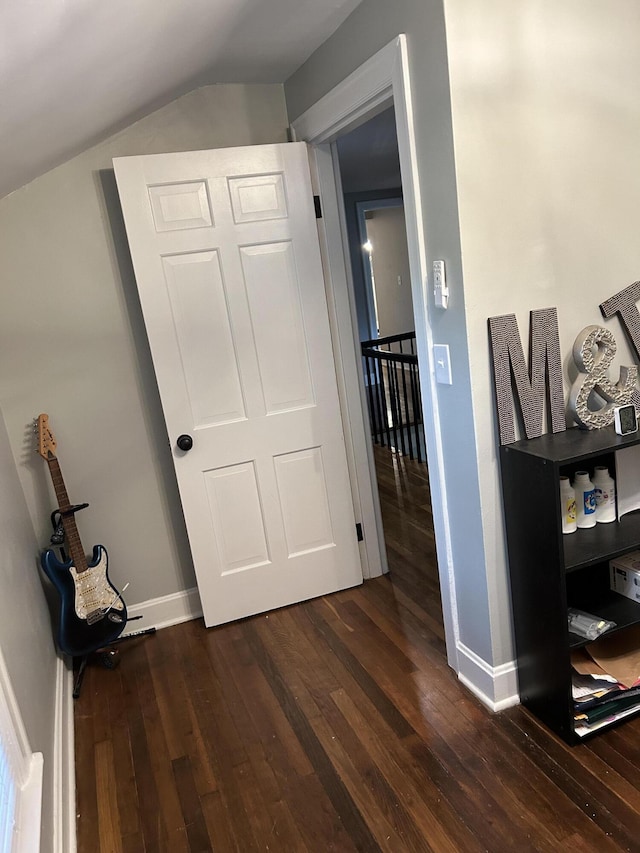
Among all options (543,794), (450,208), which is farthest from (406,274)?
(543,794)

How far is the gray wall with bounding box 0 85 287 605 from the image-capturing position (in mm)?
2486

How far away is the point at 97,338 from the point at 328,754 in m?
1.82

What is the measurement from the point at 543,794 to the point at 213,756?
3.32ft

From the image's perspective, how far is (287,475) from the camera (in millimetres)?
2814

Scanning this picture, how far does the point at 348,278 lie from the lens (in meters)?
2.83

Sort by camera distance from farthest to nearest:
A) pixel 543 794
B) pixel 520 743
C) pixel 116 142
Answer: pixel 116 142 < pixel 520 743 < pixel 543 794

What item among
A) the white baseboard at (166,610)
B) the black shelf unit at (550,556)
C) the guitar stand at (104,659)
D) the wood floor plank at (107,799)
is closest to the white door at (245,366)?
the white baseboard at (166,610)

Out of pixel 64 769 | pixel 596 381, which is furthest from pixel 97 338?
pixel 596 381

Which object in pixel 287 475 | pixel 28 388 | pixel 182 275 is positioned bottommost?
pixel 287 475

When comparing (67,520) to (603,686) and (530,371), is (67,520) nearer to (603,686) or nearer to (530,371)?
(530,371)

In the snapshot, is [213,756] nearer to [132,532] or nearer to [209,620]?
[209,620]

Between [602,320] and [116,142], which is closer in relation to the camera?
[602,320]

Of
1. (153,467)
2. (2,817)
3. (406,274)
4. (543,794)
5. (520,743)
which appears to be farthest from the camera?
(406,274)

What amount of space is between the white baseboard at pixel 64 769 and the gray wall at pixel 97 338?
519mm
